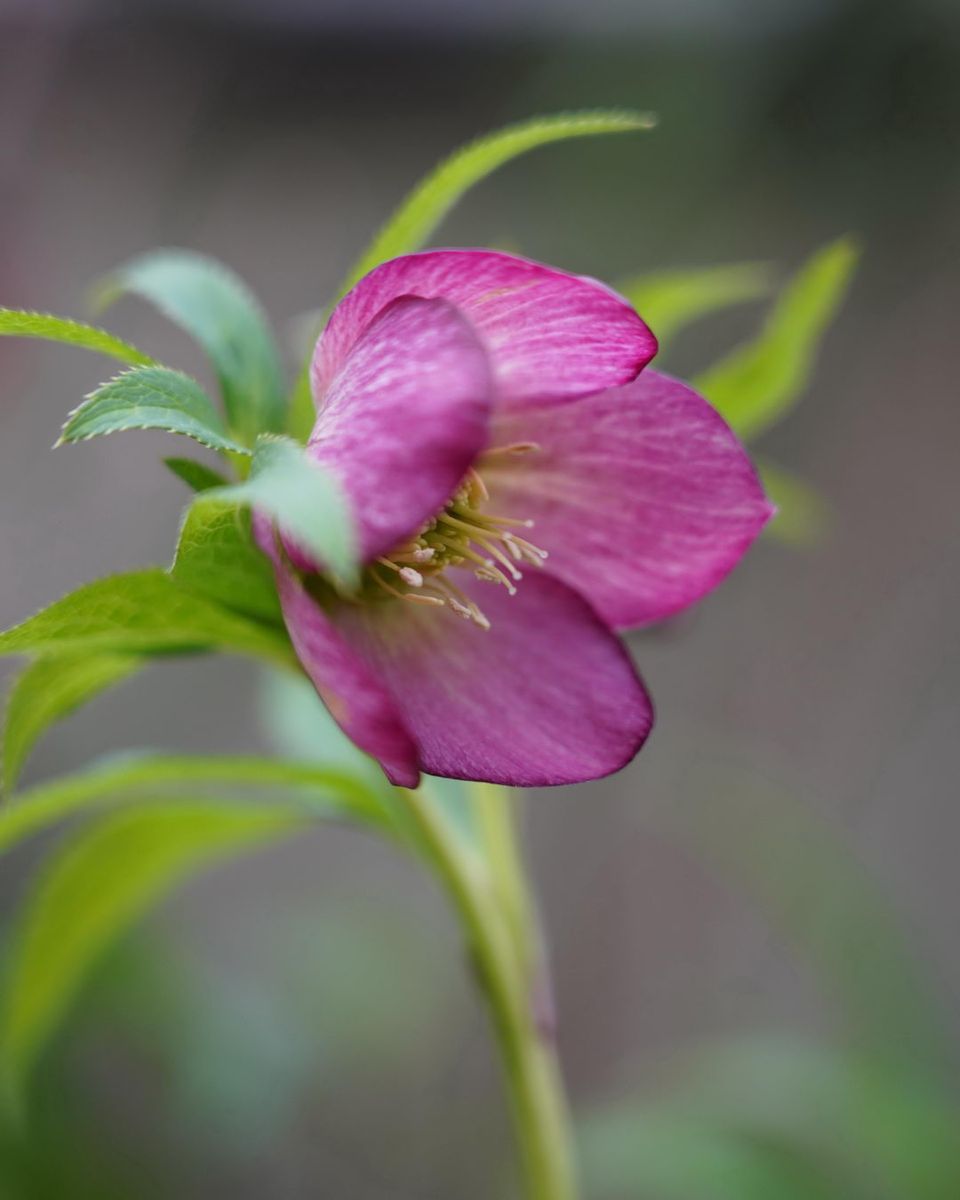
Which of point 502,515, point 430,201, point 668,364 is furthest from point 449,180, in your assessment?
point 668,364

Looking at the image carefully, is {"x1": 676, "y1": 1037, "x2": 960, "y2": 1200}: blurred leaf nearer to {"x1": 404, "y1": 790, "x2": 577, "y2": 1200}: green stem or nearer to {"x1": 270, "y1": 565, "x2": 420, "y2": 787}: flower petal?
{"x1": 404, "y1": 790, "x2": 577, "y2": 1200}: green stem

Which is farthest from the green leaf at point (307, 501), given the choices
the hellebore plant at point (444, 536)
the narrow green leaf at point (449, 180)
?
the narrow green leaf at point (449, 180)

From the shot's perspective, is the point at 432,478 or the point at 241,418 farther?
the point at 241,418

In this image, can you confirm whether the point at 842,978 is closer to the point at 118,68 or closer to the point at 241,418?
the point at 241,418

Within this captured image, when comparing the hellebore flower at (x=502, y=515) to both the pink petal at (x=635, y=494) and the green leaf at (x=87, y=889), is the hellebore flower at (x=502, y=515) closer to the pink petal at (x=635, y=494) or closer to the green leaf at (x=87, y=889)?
the pink petal at (x=635, y=494)

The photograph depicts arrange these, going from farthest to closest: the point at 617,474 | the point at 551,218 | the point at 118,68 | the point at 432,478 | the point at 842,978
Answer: the point at 551,218 < the point at 118,68 < the point at 842,978 < the point at 617,474 < the point at 432,478

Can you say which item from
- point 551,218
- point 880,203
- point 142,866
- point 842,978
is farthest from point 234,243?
point 142,866
